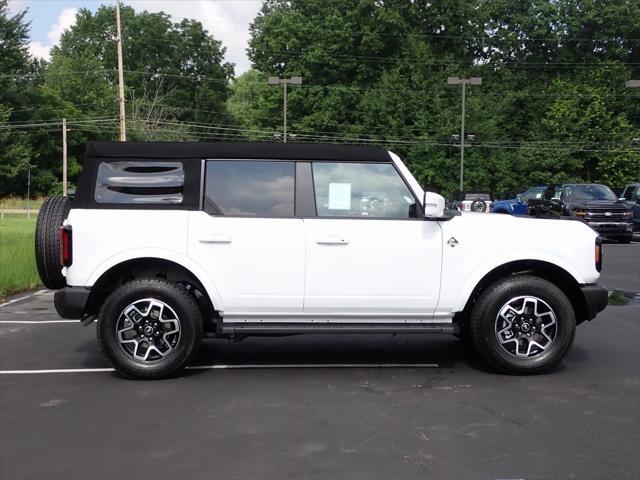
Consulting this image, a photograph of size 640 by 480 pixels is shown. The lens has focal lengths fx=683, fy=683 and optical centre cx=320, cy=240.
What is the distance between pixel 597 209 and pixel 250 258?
18.5 meters

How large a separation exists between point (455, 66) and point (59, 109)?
1383 inches

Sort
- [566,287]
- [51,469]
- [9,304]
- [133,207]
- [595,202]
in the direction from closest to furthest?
[51,469], [133,207], [566,287], [9,304], [595,202]

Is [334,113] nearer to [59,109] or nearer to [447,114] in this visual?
[447,114]

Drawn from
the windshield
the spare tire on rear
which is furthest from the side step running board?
the windshield

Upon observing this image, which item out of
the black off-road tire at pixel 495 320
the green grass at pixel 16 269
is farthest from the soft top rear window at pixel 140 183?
the green grass at pixel 16 269

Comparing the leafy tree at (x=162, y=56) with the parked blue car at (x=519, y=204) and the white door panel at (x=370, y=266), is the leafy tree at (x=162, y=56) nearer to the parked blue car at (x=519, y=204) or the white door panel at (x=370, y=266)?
the parked blue car at (x=519, y=204)

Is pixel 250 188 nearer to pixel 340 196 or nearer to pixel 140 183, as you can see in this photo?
pixel 340 196

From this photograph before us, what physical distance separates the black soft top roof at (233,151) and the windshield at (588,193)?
18.7 m

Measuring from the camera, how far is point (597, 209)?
21.6 m

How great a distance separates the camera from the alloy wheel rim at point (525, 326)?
19.3 ft

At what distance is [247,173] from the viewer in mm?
5969

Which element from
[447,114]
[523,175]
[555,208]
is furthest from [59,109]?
[555,208]

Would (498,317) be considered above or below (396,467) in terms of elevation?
above

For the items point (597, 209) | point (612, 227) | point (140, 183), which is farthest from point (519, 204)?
point (140, 183)
